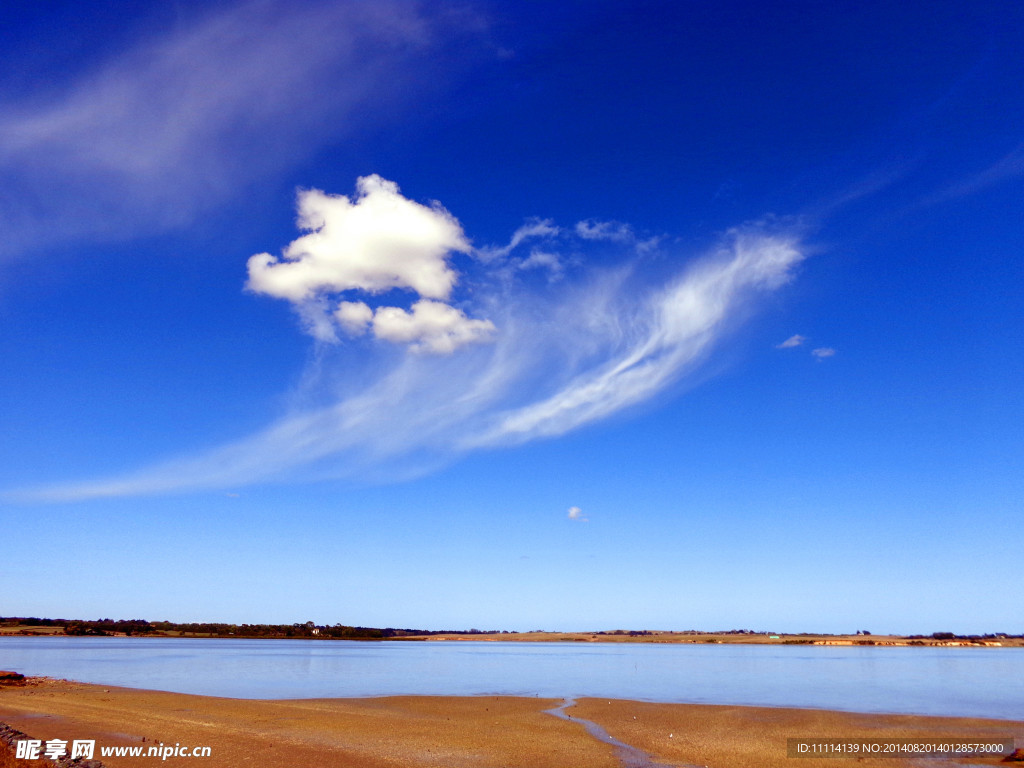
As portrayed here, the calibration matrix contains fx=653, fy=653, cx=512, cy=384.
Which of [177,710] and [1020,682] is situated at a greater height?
[177,710]

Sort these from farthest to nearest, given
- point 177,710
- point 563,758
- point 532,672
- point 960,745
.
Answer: point 532,672 < point 177,710 < point 960,745 < point 563,758

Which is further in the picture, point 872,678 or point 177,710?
point 872,678

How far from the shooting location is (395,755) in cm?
2548

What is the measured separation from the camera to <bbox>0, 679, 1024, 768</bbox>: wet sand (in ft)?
82.3

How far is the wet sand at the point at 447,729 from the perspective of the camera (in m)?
25.1

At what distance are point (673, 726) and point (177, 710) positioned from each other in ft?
90.1

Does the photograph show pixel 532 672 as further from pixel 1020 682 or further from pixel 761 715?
pixel 1020 682

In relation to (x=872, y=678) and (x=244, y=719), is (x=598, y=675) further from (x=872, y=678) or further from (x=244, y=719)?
(x=244, y=719)

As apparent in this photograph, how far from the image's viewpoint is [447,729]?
108 feet

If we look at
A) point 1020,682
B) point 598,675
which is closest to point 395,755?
point 598,675

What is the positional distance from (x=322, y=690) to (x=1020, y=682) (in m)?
72.2

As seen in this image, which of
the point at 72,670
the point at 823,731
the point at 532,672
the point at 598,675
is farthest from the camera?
the point at 532,672

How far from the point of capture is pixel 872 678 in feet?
237

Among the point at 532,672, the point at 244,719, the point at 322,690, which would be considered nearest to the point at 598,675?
the point at 532,672
